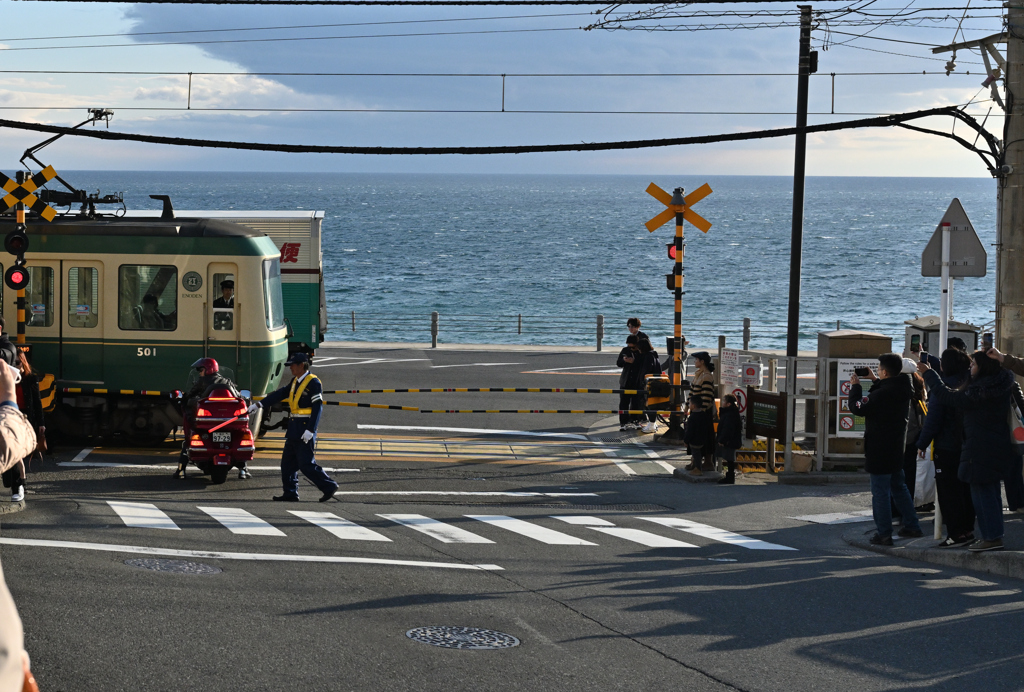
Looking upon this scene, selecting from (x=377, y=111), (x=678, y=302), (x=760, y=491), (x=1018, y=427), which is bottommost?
(x=760, y=491)

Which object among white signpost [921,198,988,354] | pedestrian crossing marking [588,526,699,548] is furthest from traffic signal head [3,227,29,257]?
white signpost [921,198,988,354]

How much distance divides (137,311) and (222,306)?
1.29m

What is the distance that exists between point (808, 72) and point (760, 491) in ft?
26.8

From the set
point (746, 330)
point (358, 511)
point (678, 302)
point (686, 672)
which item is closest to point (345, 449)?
point (358, 511)

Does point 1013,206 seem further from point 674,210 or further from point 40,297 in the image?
point 40,297

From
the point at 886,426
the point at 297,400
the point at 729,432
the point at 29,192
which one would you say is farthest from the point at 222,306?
the point at 886,426

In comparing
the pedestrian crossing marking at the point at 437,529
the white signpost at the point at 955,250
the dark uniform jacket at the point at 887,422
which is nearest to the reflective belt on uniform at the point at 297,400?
the pedestrian crossing marking at the point at 437,529

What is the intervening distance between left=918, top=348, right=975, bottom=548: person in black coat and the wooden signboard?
490 cm

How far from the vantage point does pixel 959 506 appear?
34.7 feet

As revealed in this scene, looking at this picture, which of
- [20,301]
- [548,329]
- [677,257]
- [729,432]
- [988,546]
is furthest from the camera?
[548,329]

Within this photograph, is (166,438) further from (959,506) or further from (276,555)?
(959,506)

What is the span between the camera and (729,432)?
48.5 feet

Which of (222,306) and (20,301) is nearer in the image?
(20,301)

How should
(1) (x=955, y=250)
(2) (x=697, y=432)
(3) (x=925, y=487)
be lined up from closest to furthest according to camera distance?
(1) (x=955, y=250), (3) (x=925, y=487), (2) (x=697, y=432)
